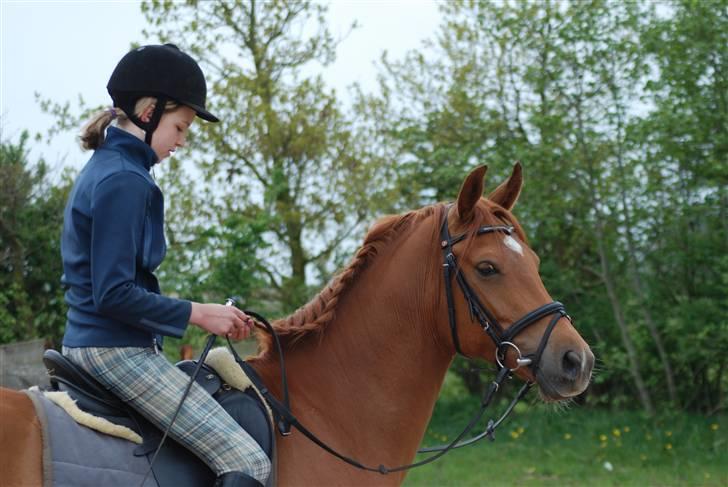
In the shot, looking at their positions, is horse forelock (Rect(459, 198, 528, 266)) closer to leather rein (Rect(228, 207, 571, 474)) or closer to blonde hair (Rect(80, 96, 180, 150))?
leather rein (Rect(228, 207, 571, 474))

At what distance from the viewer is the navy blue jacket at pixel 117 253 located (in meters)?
2.91

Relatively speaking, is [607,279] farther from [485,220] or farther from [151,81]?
[151,81]

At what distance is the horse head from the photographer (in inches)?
132

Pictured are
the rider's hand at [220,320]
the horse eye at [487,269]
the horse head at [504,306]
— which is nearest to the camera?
the rider's hand at [220,320]

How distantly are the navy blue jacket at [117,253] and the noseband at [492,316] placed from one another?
1174 mm

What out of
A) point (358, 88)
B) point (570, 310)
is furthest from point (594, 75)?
point (358, 88)

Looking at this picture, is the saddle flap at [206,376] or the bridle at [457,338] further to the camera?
the bridle at [457,338]

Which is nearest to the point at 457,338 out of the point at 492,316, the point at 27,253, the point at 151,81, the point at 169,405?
the point at 492,316

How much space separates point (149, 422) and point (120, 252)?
2.27ft

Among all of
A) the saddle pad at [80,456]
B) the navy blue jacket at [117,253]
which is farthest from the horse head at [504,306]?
the saddle pad at [80,456]

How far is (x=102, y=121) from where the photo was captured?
3.20 meters

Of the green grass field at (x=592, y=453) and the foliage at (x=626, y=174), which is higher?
the foliage at (x=626, y=174)

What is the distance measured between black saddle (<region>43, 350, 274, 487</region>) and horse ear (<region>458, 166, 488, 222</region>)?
4.19ft

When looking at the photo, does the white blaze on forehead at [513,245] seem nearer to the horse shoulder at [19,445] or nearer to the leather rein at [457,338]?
the leather rein at [457,338]
